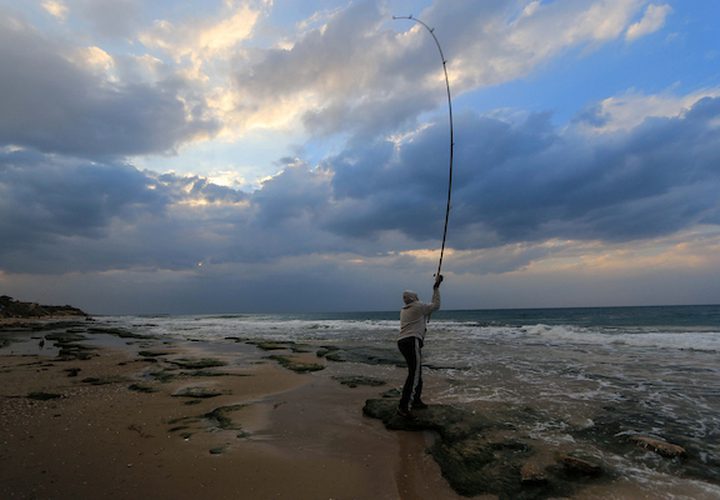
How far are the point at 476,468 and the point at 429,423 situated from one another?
1.49 m

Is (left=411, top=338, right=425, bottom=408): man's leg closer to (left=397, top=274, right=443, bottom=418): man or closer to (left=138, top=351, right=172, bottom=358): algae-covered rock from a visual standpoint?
(left=397, top=274, right=443, bottom=418): man

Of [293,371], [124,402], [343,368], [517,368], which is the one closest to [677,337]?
[517,368]

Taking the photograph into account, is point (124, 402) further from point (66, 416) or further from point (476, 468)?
point (476, 468)

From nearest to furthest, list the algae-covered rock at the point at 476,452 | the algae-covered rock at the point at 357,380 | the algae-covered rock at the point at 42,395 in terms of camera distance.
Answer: the algae-covered rock at the point at 476,452 → the algae-covered rock at the point at 42,395 → the algae-covered rock at the point at 357,380

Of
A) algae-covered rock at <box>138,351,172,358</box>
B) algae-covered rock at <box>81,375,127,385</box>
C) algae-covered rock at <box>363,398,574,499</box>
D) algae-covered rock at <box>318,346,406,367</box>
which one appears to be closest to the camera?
algae-covered rock at <box>363,398,574,499</box>

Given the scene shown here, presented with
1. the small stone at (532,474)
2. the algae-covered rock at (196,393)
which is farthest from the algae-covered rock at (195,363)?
the small stone at (532,474)

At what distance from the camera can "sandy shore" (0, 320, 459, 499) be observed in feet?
13.5

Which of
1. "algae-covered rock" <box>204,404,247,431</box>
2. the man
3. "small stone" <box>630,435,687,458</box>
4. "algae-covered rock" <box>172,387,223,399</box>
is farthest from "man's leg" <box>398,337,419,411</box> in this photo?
"algae-covered rock" <box>172,387,223,399</box>

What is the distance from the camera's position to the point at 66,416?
665 centimetres

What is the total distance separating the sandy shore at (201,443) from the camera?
4130mm

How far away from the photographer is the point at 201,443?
17.7 ft

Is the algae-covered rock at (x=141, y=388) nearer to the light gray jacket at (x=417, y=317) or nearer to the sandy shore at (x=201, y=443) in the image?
the sandy shore at (x=201, y=443)

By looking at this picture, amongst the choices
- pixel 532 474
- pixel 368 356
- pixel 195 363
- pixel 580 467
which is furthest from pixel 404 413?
pixel 195 363

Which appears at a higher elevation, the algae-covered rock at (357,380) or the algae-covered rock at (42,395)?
the algae-covered rock at (42,395)
